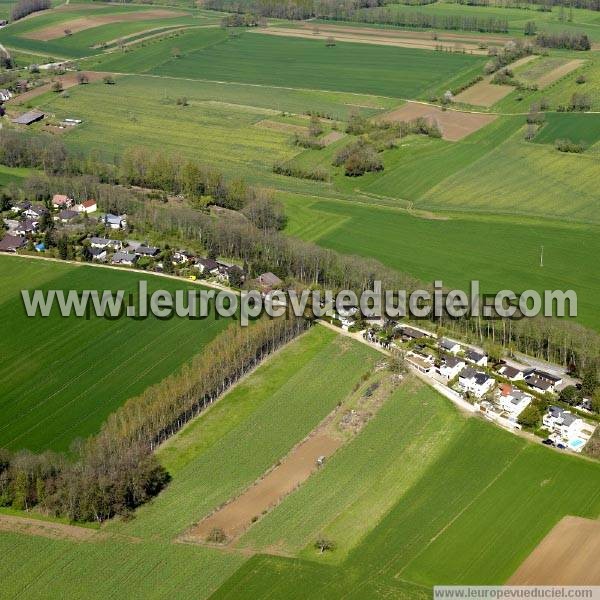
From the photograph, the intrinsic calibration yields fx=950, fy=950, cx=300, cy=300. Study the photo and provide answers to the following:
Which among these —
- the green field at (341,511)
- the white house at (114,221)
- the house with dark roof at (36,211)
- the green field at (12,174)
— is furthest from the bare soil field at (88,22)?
the green field at (341,511)

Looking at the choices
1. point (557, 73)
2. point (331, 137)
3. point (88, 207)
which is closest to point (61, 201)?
point (88, 207)

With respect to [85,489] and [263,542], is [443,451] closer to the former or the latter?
[263,542]

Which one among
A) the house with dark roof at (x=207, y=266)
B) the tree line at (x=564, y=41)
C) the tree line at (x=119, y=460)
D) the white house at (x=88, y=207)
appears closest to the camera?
the tree line at (x=119, y=460)

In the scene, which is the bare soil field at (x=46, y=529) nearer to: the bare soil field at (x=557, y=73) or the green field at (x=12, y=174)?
the green field at (x=12, y=174)

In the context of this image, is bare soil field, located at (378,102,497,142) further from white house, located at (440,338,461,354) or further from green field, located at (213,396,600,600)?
green field, located at (213,396,600,600)

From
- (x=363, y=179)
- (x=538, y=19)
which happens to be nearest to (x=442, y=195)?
(x=363, y=179)

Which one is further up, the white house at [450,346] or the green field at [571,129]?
the green field at [571,129]
